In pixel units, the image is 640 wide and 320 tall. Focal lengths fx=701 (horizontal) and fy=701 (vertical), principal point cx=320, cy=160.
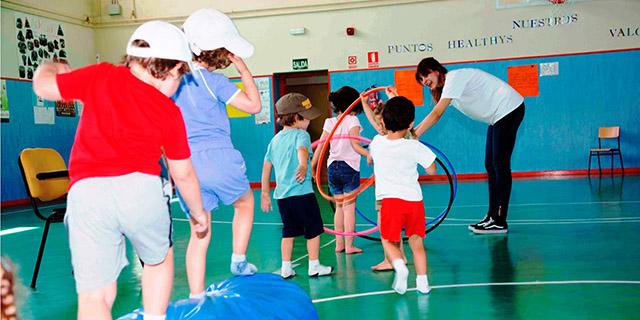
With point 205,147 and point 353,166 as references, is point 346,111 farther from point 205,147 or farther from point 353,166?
point 205,147

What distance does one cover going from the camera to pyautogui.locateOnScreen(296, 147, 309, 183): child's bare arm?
520 cm

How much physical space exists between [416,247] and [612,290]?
1.25 metres

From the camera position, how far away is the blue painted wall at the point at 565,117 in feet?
44.6

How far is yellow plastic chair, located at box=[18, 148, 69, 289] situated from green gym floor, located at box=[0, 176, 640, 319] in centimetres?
50

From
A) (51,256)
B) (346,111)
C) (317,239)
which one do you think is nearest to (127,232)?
(317,239)

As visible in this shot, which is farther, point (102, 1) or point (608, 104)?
point (102, 1)

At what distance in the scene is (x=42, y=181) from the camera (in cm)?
573

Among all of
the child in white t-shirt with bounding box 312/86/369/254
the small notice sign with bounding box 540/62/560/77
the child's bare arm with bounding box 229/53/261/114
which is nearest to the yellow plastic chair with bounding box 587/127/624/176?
the small notice sign with bounding box 540/62/560/77

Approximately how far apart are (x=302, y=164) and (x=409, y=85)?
31.3 ft

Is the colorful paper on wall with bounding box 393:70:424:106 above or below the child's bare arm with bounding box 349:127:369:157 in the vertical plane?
above

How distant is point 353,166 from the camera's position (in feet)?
21.0

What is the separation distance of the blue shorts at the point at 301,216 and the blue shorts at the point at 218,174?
4.83 feet

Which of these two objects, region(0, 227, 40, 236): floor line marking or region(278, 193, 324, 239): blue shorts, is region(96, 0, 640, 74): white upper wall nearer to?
region(0, 227, 40, 236): floor line marking

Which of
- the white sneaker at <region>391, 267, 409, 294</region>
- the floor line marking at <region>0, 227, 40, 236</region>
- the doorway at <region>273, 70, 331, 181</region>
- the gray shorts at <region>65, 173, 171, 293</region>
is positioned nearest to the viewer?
the gray shorts at <region>65, 173, 171, 293</region>
